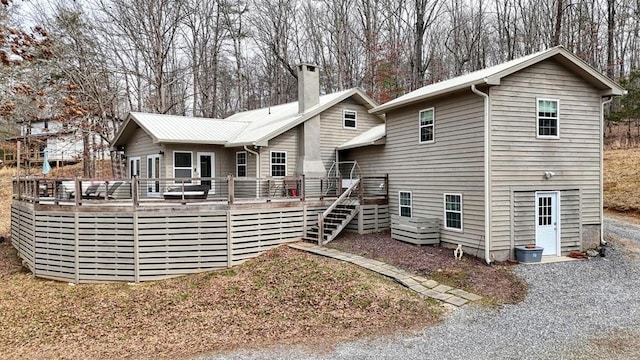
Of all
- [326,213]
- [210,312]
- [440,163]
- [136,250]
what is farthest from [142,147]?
[440,163]

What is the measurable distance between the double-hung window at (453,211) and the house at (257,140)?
19.7ft

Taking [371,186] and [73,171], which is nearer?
[371,186]

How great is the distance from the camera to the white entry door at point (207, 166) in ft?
52.3

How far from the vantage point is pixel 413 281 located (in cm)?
892

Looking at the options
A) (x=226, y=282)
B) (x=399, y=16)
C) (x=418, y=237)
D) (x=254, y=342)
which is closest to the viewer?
(x=254, y=342)

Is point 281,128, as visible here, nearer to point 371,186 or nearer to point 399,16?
point 371,186

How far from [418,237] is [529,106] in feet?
15.3

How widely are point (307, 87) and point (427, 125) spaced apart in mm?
6586

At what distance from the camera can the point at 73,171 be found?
29938 millimetres

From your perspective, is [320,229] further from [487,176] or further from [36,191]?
[36,191]

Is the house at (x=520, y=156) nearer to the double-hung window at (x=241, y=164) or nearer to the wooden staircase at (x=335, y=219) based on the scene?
the wooden staircase at (x=335, y=219)

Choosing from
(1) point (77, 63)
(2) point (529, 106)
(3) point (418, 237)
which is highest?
(1) point (77, 63)

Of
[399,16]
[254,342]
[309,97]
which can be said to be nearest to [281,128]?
[309,97]

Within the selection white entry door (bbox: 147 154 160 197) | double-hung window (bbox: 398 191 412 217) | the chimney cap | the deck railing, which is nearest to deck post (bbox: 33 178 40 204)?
the deck railing
